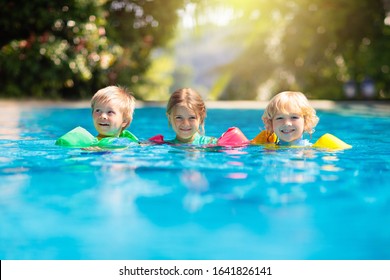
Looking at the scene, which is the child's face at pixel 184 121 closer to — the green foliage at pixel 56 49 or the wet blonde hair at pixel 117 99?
the wet blonde hair at pixel 117 99

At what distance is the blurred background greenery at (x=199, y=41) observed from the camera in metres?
Result: 14.0

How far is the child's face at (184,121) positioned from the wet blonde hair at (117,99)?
1.45ft

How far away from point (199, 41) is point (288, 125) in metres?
13.6

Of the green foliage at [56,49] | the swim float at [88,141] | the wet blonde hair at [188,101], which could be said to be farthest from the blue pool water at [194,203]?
the green foliage at [56,49]

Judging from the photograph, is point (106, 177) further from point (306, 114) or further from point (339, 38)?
point (339, 38)

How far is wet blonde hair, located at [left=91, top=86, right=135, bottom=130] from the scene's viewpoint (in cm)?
530

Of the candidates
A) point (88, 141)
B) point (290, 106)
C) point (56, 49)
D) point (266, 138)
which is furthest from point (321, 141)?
point (56, 49)

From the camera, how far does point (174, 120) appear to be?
5.27 metres

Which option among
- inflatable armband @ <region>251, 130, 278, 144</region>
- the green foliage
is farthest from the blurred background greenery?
inflatable armband @ <region>251, 130, 278, 144</region>

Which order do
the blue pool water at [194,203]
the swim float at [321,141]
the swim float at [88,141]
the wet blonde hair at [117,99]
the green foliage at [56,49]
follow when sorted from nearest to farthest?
1. the blue pool water at [194,203]
2. the wet blonde hair at [117,99]
3. the swim float at [88,141]
4. the swim float at [321,141]
5. the green foliage at [56,49]

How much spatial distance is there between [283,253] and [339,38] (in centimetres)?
1515

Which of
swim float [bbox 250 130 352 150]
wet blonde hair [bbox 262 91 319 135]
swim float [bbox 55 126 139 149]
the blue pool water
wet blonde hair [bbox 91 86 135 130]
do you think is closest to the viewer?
the blue pool water

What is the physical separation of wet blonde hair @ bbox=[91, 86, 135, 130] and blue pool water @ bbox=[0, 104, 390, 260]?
35 centimetres

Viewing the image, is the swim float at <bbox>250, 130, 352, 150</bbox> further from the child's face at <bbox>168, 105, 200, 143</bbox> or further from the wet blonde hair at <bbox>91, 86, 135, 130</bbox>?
the wet blonde hair at <bbox>91, 86, 135, 130</bbox>
